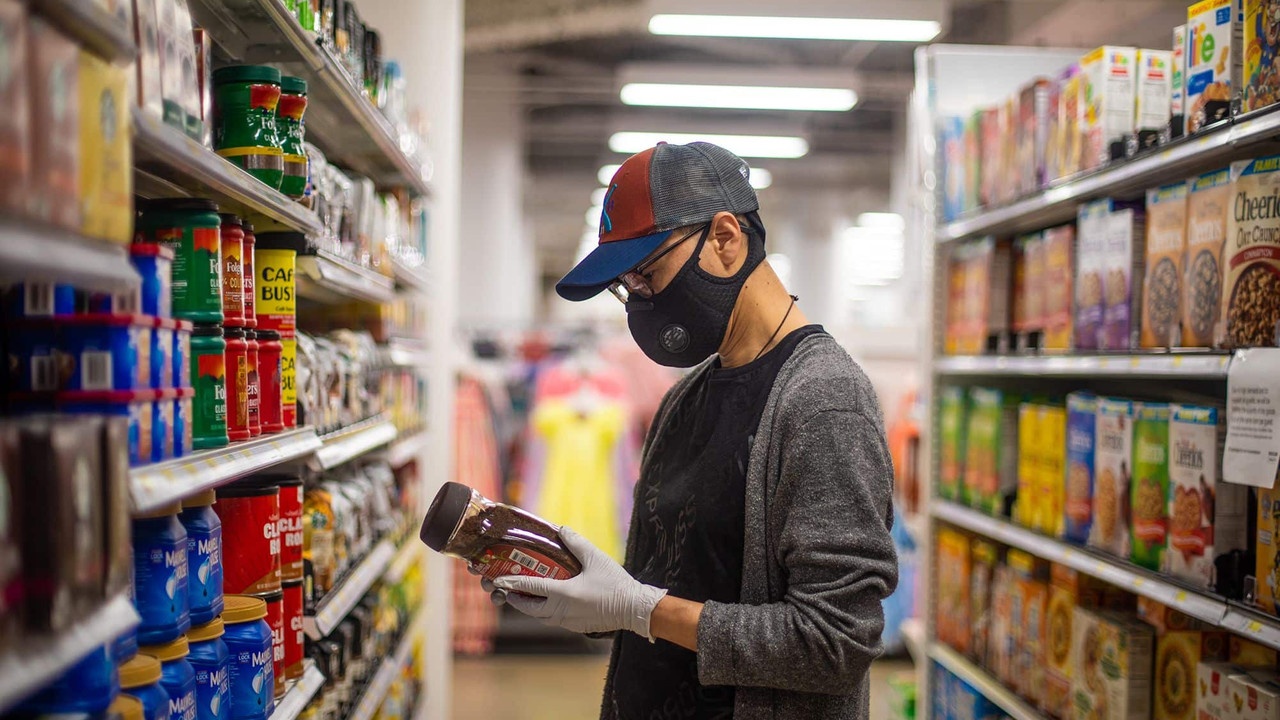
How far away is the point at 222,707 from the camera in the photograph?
5.11 feet

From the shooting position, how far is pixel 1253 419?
1.93 m

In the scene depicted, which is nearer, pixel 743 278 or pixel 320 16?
pixel 743 278

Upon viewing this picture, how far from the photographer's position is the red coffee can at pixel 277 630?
179cm

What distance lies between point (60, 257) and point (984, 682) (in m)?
3.12

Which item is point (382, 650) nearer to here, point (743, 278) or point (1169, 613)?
point (743, 278)

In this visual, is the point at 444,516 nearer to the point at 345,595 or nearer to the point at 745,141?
the point at 345,595

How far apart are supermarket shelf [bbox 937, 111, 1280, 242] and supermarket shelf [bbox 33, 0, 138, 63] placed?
1947 millimetres

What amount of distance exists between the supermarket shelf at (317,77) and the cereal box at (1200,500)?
212cm

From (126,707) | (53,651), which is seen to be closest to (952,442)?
(126,707)

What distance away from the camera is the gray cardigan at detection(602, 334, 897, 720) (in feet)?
4.99

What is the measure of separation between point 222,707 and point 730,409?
988 mm

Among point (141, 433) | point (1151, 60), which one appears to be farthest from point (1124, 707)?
point (141, 433)

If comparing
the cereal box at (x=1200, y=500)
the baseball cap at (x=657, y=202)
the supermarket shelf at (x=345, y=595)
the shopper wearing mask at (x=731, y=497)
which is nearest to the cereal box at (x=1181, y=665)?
the cereal box at (x=1200, y=500)

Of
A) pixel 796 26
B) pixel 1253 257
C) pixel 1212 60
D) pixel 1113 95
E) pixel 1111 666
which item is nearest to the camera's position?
pixel 1253 257
